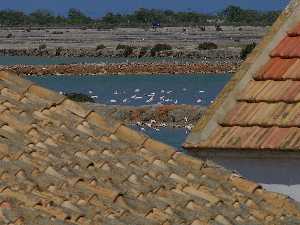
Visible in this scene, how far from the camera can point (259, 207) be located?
5129 millimetres

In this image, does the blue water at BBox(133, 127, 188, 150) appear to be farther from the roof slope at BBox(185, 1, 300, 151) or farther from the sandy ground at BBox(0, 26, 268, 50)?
the sandy ground at BBox(0, 26, 268, 50)

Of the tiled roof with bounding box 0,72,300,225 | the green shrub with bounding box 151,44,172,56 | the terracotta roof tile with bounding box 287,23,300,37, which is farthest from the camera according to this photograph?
the green shrub with bounding box 151,44,172,56

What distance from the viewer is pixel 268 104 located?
6082mm

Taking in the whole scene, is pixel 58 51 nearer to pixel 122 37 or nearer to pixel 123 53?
pixel 123 53

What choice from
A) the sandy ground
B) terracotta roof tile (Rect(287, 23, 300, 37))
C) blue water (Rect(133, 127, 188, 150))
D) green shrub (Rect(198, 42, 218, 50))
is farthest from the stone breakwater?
terracotta roof tile (Rect(287, 23, 300, 37))

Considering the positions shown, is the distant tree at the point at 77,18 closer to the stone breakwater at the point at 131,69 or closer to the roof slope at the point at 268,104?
the stone breakwater at the point at 131,69

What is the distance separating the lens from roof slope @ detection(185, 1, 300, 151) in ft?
19.2

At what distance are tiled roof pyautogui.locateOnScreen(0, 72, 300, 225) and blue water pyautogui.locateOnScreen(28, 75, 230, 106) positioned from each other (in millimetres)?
30810

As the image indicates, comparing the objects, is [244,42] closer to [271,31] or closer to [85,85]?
[85,85]

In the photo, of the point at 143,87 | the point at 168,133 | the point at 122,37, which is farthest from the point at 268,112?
the point at 122,37

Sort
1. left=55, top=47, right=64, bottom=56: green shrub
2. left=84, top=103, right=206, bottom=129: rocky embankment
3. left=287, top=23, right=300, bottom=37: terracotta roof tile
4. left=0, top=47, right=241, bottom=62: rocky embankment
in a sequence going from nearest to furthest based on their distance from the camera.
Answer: left=287, top=23, right=300, bottom=37: terracotta roof tile, left=84, top=103, right=206, bottom=129: rocky embankment, left=0, top=47, right=241, bottom=62: rocky embankment, left=55, top=47, right=64, bottom=56: green shrub

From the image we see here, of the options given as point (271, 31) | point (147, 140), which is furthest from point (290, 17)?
point (147, 140)

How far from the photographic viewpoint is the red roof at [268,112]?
5844mm

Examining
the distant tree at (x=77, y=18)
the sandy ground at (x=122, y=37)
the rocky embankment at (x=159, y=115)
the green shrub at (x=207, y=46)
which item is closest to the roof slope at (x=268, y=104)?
the rocky embankment at (x=159, y=115)
